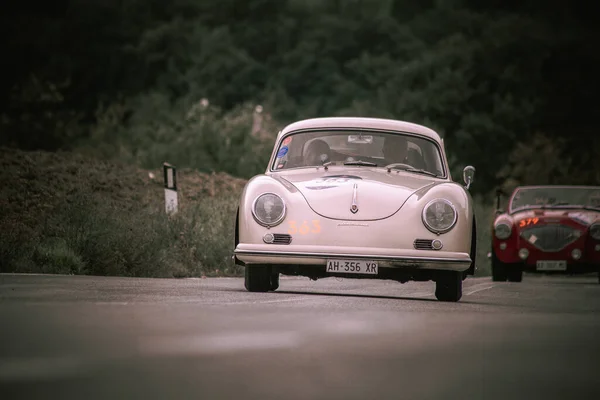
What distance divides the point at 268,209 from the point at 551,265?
8.67 m

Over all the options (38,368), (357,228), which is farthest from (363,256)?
(38,368)

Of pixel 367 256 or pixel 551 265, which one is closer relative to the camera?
pixel 367 256

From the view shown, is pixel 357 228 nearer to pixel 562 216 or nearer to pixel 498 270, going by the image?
pixel 562 216

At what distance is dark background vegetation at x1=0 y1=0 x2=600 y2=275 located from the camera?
52875 mm

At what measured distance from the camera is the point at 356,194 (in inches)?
475

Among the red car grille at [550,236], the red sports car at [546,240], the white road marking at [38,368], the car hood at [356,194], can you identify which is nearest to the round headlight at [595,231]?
the red sports car at [546,240]

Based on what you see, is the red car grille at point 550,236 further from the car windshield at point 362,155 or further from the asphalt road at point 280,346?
the asphalt road at point 280,346

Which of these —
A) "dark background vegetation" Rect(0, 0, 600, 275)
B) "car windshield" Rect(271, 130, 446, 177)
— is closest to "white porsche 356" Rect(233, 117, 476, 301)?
"car windshield" Rect(271, 130, 446, 177)

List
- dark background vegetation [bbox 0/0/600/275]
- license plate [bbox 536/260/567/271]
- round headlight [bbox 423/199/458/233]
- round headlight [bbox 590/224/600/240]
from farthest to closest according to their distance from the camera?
dark background vegetation [bbox 0/0/600/275] → license plate [bbox 536/260/567/271] → round headlight [bbox 590/224/600/240] → round headlight [bbox 423/199/458/233]

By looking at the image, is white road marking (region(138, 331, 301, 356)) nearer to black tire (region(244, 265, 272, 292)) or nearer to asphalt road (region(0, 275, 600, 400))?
asphalt road (region(0, 275, 600, 400))

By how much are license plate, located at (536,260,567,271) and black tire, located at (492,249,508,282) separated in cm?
68

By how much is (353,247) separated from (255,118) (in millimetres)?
29215

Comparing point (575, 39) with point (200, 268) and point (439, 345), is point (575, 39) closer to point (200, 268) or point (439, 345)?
point (200, 268)

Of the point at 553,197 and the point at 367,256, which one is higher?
the point at 553,197
